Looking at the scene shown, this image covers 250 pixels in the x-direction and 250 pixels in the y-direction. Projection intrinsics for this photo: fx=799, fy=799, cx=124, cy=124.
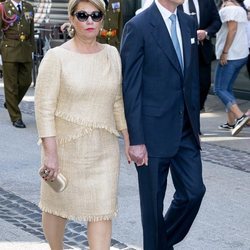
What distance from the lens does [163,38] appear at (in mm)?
4422

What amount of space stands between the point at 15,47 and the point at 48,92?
615 cm

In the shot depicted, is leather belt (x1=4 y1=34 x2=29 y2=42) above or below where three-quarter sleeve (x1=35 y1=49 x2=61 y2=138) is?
below

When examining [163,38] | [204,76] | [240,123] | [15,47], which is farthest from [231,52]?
[163,38]

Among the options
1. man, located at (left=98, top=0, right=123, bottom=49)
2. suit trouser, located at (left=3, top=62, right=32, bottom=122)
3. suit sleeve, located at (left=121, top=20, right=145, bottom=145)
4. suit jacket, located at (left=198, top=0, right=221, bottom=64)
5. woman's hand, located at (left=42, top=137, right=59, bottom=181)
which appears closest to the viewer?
woman's hand, located at (left=42, top=137, right=59, bottom=181)

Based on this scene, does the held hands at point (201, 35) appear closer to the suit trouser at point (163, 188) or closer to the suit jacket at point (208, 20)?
the suit jacket at point (208, 20)

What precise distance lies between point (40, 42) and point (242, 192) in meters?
8.05

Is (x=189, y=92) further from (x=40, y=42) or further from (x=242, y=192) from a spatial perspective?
(x=40, y=42)

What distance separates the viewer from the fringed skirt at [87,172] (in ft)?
14.1

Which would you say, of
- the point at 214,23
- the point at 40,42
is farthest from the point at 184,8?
the point at 40,42

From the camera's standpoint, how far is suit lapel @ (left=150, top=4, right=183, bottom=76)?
14.5 ft

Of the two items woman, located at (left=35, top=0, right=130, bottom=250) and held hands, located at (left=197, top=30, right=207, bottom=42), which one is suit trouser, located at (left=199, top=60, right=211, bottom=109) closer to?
held hands, located at (left=197, top=30, right=207, bottom=42)

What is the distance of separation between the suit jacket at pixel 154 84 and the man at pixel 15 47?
5.87 meters

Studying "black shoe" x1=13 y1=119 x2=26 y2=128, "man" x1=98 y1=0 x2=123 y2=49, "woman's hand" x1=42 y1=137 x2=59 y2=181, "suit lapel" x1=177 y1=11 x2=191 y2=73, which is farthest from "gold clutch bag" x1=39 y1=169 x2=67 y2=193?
"man" x1=98 y1=0 x2=123 y2=49

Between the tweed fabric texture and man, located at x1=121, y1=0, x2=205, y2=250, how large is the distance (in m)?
0.13
